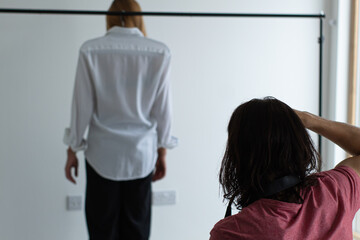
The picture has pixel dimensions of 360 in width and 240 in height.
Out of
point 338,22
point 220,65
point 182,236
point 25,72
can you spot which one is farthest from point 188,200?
point 338,22

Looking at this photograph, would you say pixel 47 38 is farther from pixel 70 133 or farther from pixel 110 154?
pixel 110 154

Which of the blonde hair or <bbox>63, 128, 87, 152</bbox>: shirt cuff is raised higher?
the blonde hair

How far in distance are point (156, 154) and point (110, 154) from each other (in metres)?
0.25

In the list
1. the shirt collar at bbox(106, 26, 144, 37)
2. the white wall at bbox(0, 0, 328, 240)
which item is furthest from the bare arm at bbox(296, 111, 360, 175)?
the white wall at bbox(0, 0, 328, 240)

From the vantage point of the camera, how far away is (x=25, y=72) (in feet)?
8.74

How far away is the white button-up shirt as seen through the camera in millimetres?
1842

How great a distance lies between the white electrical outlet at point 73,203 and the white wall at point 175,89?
38mm

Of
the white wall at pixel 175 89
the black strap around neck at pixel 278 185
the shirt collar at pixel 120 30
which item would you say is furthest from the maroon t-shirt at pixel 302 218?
the white wall at pixel 175 89

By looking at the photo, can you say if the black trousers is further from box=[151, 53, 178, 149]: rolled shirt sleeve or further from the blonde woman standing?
box=[151, 53, 178, 149]: rolled shirt sleeve

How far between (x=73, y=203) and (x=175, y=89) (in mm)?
1036

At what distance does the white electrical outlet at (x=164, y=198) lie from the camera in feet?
9.57

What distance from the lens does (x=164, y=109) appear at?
2002mm

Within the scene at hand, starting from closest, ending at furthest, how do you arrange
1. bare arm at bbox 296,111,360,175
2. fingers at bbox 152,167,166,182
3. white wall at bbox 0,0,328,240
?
bare arm at bbox 296,111,360,175 < fingers at bbox 152,167,166,182 < white wall at bbox 0,0,328,240

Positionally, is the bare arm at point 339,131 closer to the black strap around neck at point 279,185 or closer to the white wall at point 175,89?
the black strap around neck at point 279,185
